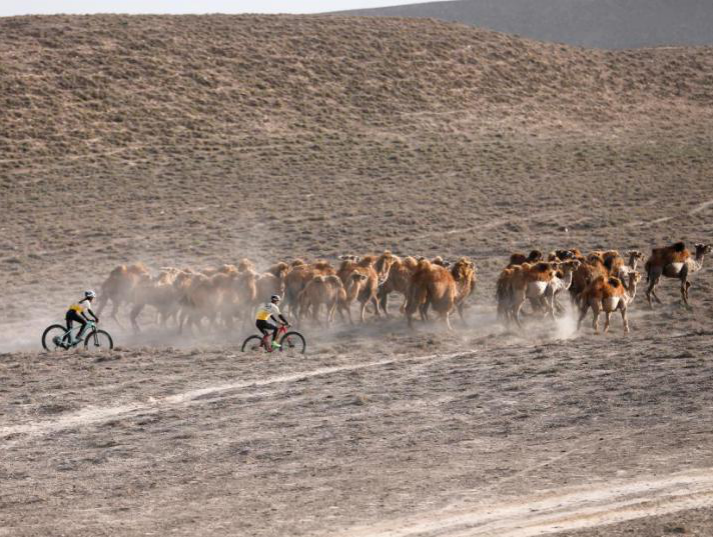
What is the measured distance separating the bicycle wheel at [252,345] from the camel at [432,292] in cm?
310

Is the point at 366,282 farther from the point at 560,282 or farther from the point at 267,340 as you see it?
the point at 267,340

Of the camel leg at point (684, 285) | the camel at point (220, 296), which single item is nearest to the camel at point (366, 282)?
the camel at point (220, 296)

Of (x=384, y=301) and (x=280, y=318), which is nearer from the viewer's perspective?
(x=280, y=318)

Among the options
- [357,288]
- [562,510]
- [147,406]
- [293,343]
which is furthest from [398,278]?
[562,510]

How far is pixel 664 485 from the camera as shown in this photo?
12039 millimetres

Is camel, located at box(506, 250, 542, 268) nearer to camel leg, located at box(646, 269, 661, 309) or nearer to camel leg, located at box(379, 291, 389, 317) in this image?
camel leg, located at box(646, 269, 661, 309)

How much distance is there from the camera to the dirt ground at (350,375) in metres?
12.0

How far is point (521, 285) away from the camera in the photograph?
23.5 m

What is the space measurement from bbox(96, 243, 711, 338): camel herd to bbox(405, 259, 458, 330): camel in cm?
2

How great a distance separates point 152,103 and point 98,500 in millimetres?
46771

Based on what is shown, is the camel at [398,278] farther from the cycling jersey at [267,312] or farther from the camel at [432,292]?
the cycling jersey at [267,312]

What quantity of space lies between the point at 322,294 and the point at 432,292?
2.18m

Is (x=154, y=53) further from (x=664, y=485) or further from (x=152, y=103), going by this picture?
(x=664, y=485)

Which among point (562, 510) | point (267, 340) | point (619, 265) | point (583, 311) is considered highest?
point (619, 265)
